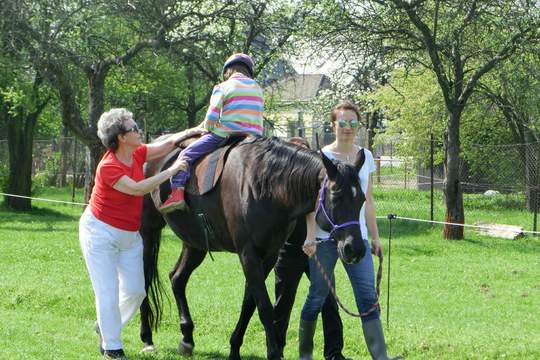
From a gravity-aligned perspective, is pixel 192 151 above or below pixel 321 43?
below

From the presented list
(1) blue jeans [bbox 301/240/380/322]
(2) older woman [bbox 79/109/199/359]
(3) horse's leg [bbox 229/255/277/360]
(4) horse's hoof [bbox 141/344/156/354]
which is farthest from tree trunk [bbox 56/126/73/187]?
(1) blue jeans [bbox 301/240/380/322]

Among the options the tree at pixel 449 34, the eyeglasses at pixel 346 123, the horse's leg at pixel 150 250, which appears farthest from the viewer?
the tree at pixel 449 34

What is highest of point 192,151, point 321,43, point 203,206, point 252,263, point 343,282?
point 321,43

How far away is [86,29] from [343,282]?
33.6 ft

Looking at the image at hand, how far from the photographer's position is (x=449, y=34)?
17.1 metres

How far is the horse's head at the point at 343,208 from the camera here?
4996 millimetres

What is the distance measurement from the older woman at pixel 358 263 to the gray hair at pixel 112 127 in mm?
1501

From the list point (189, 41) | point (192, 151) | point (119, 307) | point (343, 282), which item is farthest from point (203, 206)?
point (189, 41)

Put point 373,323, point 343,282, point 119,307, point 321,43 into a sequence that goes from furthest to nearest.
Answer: point 321,43
point 343,282
point 119,307
point 373,323

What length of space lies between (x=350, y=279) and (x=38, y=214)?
1779 centimetres

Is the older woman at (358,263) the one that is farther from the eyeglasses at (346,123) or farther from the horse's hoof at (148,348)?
the horse's hoof at (148,348)

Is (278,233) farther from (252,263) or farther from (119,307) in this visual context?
(119,307)

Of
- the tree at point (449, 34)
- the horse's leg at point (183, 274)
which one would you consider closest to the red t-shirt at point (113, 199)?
the horse's leg at point (183, 274)

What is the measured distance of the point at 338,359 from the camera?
20.9 ft
